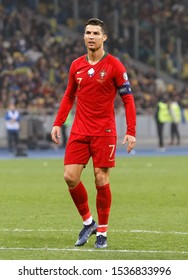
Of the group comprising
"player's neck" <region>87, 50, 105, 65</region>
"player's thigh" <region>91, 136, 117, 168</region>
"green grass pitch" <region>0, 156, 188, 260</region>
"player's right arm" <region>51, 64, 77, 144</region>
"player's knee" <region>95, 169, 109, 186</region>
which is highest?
"player's neck" <region>87, 50, 105, 65</region>

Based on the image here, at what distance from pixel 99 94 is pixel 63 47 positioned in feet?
113

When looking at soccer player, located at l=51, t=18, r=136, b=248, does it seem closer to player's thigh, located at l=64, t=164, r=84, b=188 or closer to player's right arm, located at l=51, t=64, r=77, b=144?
player's thigh, located at l=64, t=164, r=84, b=188

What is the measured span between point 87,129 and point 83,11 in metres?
38.3

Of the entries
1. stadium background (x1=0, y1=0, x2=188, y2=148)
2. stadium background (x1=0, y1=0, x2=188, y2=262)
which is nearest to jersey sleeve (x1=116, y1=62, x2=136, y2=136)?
stadium background (x1=0, y1=0, x2=188, y2=262)

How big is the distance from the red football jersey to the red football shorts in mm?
71

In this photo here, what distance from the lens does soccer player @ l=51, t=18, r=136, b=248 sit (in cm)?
1298

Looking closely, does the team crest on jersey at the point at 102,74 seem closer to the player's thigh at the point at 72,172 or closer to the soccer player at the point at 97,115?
the soccer player at the point at 97,115

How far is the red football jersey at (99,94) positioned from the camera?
1299 cm

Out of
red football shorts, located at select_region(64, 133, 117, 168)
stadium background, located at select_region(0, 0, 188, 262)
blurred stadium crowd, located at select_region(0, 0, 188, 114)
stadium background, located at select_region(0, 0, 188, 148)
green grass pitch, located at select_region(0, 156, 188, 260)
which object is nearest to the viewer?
green grass pitch, located at select_region(0, 156, 188, 260)

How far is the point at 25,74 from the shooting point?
147 ft

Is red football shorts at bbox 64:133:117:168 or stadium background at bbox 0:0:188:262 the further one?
stadium background at bbox 0:0:188:262

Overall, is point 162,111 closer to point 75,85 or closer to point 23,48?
point 23,48

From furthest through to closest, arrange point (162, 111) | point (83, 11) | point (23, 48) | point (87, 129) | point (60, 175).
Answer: point (83, 11), point (23, 48), point (162, 111), point (60, 175), point (87, 129)
